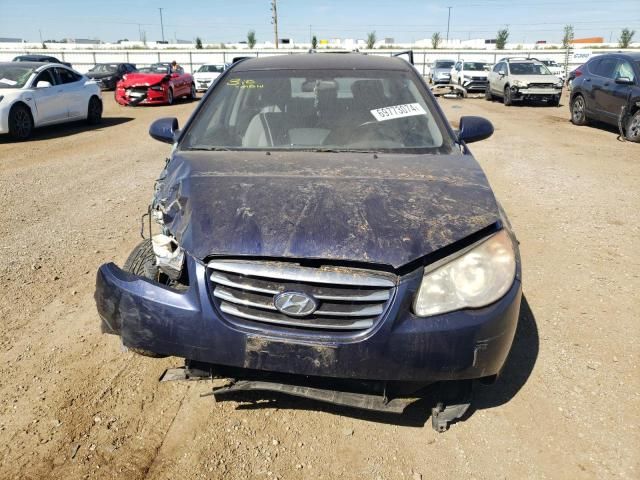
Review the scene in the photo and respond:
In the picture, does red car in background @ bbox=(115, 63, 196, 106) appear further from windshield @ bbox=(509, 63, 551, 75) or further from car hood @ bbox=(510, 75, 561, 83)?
windshield @ bbox=(509, 63, 551, 75)

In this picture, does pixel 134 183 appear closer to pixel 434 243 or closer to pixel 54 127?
pixel 434 243

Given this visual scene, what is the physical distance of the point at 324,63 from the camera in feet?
12.5

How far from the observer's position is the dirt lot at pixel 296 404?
2311 millimetres

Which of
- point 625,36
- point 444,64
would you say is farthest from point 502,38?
point 444,64

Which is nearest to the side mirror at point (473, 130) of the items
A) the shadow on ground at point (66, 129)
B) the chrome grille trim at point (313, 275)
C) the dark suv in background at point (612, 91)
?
the chrome grille trim at point (313, 275)

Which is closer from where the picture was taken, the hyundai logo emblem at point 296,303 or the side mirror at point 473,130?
the hyundai logo emblem at point 296,303

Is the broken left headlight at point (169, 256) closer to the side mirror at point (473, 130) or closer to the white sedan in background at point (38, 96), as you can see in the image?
the side mirror at point (473, 130)

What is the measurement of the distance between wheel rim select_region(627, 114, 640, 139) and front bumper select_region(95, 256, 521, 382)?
35.2 feet

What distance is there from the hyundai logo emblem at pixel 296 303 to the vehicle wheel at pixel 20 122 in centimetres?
1072

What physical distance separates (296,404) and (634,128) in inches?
440

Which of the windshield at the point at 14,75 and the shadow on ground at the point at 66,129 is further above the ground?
the windshield at the point at 14,75

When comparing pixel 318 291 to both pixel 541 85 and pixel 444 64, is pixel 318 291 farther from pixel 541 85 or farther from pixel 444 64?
pixel 444 64

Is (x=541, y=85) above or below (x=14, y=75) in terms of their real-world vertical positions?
below

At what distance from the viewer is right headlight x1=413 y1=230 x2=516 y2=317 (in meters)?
2.09
